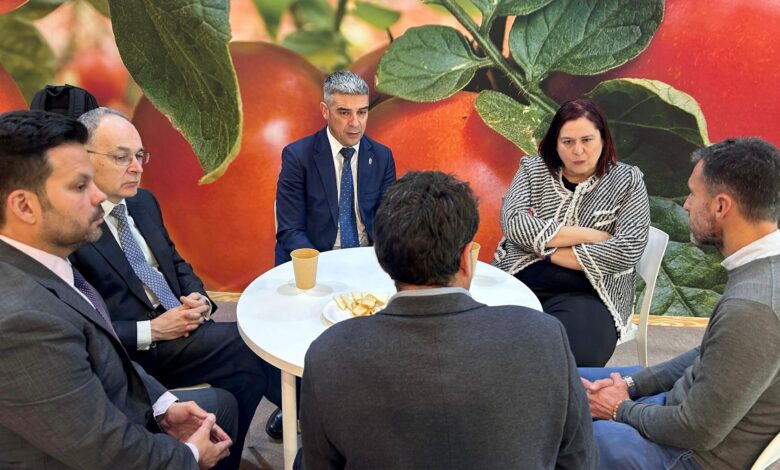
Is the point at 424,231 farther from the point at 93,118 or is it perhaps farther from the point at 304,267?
the point at 93,118

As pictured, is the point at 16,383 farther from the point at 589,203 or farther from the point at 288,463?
the point at 589,203

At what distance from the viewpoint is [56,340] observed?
1.07 meters

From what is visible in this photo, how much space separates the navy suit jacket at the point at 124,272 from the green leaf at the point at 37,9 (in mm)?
1974

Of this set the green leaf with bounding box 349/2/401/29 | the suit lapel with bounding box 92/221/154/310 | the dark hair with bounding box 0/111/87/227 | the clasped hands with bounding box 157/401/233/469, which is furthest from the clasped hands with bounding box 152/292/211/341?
the green leaf with bounding box 349/2/401/29

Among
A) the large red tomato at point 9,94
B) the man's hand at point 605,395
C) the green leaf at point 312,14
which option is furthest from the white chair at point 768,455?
the large red tomato at point 9,94

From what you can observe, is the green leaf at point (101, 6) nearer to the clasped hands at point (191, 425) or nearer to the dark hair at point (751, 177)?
the clasped hands at point (191, 425)

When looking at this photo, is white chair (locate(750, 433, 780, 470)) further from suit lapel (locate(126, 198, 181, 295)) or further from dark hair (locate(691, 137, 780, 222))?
suit lapel (locate(126, 198, 181, 295))

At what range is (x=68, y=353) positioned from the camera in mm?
1079

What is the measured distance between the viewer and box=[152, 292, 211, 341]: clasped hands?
190 centimetres

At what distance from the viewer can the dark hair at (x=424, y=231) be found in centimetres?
95

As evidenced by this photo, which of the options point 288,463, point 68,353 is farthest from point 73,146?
point 288,463

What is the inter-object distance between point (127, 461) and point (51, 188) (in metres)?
0.63

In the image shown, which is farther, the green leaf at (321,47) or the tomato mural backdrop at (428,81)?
the green leaf at (321,47)

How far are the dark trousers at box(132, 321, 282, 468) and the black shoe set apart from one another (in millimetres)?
283
